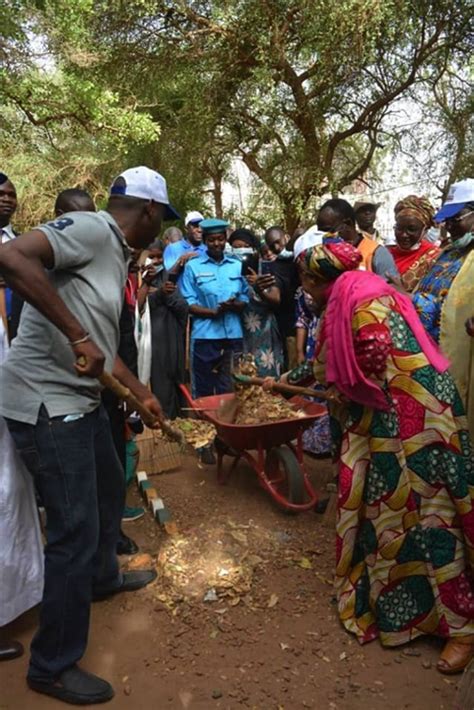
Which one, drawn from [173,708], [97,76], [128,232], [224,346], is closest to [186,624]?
[173,708]

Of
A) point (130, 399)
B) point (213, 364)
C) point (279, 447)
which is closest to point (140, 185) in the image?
point (130, 399)

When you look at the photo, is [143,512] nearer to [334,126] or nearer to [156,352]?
[156,352]

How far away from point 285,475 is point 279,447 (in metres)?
0.20

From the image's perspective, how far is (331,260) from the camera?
2.79 metres

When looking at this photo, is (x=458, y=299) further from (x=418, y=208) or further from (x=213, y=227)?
(x=213, y=227)

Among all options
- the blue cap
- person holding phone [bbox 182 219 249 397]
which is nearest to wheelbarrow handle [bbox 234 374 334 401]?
person holding phone [bbox 182 219 249 397]

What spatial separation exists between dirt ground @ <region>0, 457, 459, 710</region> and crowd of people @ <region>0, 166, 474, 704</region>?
0.38ft

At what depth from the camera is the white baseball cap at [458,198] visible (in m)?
3.40

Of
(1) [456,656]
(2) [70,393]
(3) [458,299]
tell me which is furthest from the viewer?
(3) [458,299]

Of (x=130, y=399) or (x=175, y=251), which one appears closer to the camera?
(x=130, y=399)

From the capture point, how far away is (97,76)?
Answer: 11.2 m

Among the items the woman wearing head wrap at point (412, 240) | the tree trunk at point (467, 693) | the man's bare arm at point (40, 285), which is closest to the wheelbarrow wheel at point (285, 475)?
the woman wearing head wrap at point (412, 240)

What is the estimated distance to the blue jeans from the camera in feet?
7.48

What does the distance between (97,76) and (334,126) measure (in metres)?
5.13
